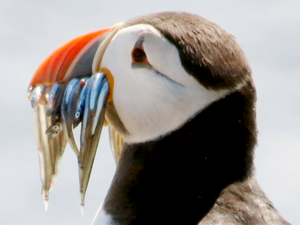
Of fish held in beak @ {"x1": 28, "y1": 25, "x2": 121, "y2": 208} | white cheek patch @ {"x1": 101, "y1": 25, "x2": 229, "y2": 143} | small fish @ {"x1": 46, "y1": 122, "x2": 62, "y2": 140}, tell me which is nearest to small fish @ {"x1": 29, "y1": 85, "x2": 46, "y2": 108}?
fish held in beak @ {"x1": 28, "y1": 25, "x2": 121, "y2": 208}

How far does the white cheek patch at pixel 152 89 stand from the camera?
806 centimetres

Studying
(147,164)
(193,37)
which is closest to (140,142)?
(147,164)

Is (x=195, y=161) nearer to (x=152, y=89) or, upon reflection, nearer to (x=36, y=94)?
(x=152, y=89)

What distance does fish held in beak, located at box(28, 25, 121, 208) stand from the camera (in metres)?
8.24

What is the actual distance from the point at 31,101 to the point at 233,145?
1260mm

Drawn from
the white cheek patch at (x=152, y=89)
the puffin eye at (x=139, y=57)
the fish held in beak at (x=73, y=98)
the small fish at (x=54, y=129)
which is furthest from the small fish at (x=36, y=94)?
the puffin eye at (x=139, y=57)

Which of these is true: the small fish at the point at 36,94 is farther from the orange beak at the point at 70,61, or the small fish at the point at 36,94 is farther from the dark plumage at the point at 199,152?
the dark plumage at the point at 199,152

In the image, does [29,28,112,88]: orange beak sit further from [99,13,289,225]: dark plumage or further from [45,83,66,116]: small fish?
[99,13,289,225]: dark plumage

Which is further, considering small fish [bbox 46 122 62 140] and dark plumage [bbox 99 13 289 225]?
small fish [bbox 46 122 62 140]

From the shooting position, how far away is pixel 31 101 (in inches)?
332

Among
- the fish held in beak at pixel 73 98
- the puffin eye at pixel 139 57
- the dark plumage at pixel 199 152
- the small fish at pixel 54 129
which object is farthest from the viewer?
the small fish at pixel 54 129

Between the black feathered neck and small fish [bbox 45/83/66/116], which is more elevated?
small fish [bbox 45/83/66/116]

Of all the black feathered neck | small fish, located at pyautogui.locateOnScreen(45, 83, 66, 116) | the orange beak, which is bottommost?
the black feathered neck

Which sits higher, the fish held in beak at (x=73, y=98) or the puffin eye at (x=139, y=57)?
the puffin eye at (x=139, y=57)
